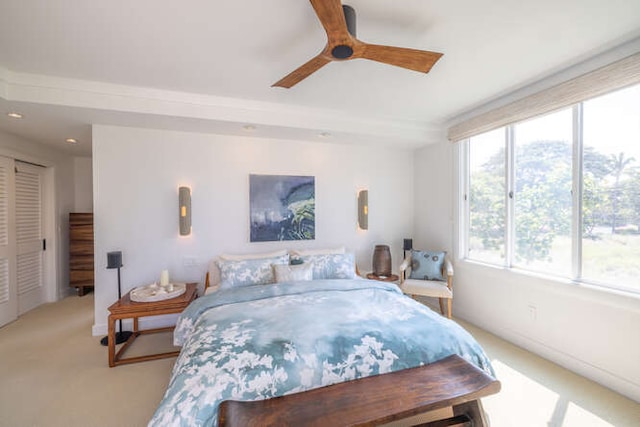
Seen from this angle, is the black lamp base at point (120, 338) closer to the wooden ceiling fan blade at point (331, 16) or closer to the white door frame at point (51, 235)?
the white door frame at point (51, 235)

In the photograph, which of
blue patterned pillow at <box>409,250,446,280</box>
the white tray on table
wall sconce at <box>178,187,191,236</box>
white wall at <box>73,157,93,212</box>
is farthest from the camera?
white wall at <box>73,157,93,212</box>

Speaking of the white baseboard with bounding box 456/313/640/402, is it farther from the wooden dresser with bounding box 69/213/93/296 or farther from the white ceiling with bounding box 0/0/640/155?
the wooden dresser with bounding box 69/213/93/296

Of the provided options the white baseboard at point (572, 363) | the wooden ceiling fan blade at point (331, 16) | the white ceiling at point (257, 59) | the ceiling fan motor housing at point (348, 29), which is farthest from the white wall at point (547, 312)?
the wooden ceiling fan blade at point (331, 16)

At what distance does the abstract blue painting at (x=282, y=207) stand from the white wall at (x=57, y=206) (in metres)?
3.15

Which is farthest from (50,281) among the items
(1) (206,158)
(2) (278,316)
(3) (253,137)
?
(2) (278,316)

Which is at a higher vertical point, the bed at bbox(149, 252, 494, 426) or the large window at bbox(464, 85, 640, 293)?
the large window at bbox(464, 85, 640, 293)

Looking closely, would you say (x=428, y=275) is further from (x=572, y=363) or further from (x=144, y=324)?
(x=144, y=324)

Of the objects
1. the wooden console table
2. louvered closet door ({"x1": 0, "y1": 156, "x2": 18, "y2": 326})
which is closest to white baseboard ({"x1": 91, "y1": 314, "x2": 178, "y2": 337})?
the wooden console table

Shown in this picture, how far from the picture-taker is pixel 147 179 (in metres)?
3.20

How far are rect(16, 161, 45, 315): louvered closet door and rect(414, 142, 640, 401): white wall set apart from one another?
5777 mm

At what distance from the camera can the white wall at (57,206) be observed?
3849 mm

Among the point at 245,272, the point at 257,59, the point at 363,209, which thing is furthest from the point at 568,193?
the point at 245,272

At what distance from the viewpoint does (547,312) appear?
8.42 ft

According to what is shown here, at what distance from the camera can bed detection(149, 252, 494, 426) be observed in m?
1.38
